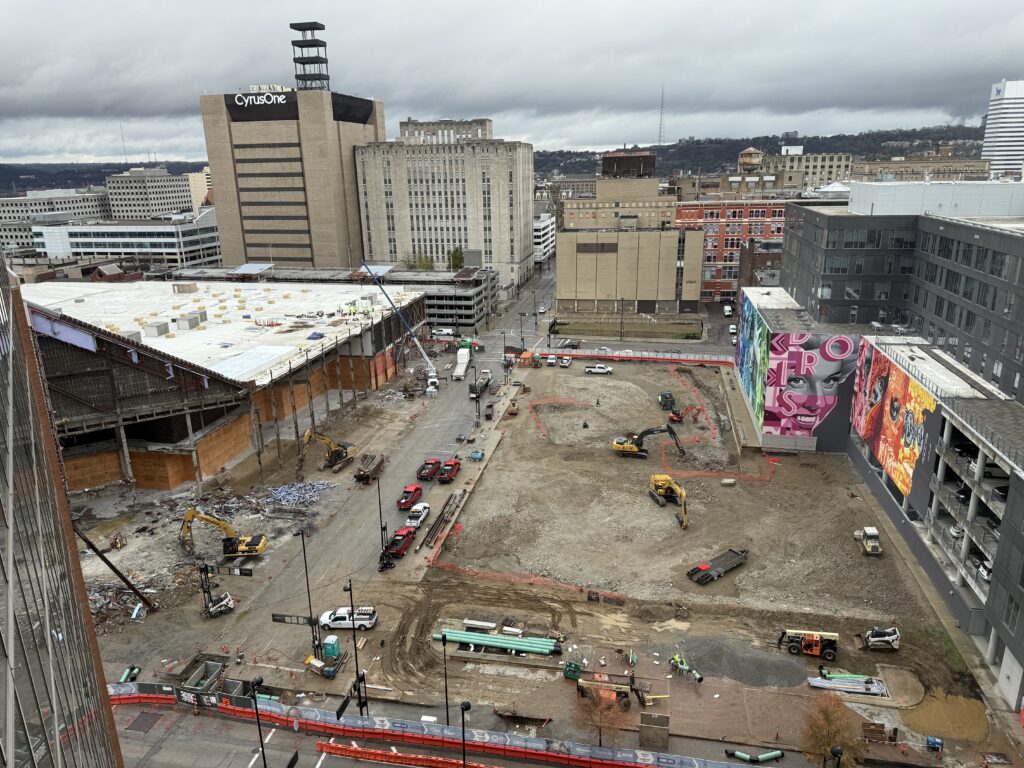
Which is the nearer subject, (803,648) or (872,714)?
(872,714)

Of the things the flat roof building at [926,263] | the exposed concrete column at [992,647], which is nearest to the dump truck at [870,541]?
the exposed concrete column at [992,647]

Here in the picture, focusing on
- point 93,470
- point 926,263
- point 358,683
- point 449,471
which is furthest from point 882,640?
point 93,470

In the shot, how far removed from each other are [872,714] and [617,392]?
5289cm

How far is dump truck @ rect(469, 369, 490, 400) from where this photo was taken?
8084cm

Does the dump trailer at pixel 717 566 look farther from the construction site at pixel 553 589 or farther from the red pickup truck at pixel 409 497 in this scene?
the red pickup truck at pixel 409 497

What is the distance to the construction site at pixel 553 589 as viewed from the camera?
34.2 m

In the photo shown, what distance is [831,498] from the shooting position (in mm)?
55438

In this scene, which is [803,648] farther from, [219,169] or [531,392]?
[219,169]

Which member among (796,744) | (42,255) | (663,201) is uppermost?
(663,201)

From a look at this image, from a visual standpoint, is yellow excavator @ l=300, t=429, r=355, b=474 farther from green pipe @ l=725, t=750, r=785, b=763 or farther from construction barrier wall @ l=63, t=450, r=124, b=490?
green pipe @ l=725, t=750, r=785, b=763

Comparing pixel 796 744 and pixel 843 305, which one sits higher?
pixel 843 305

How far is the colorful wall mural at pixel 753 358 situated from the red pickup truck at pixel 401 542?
36031mm

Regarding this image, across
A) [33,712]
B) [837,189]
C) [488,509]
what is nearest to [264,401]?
[488,509]

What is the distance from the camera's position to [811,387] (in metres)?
62.5
